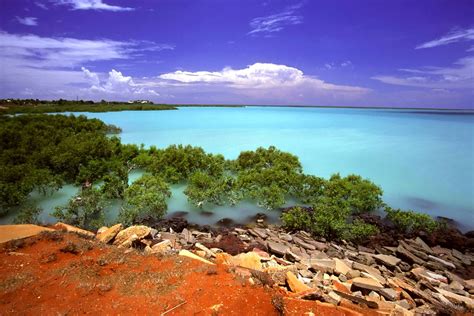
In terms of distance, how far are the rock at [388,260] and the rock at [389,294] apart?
2959mm

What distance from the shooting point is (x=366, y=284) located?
8133 mm

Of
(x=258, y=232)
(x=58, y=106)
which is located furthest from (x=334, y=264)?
(x=58, y=106)

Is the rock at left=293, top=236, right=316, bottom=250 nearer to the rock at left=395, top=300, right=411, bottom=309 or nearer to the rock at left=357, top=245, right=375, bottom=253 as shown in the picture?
the rock at left=357, top=245, right=375, bottom=253

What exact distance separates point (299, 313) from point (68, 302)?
5.16 meters

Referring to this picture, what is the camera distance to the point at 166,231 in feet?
44.4

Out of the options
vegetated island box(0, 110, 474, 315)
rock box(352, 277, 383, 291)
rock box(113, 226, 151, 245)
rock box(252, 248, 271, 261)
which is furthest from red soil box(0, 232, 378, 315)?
rock box(252, 248, 271, 261)

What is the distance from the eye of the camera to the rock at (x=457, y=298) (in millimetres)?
8055

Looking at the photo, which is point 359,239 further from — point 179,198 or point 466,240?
point 179,198

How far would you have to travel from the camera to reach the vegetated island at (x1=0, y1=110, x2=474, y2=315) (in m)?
7.09

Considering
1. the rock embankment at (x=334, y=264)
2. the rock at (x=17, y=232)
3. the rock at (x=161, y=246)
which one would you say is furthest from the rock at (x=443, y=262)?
the rock at (x=17, y=232)

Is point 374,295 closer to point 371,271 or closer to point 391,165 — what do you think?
point 371,271

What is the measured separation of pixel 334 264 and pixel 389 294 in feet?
6.62

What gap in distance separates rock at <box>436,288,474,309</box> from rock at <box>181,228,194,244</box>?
9093 mm

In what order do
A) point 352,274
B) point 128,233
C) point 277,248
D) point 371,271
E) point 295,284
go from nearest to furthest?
1. point 295,284
2. point 352,274
3. point 371,271
4. point 128,233
5. point 277,248
